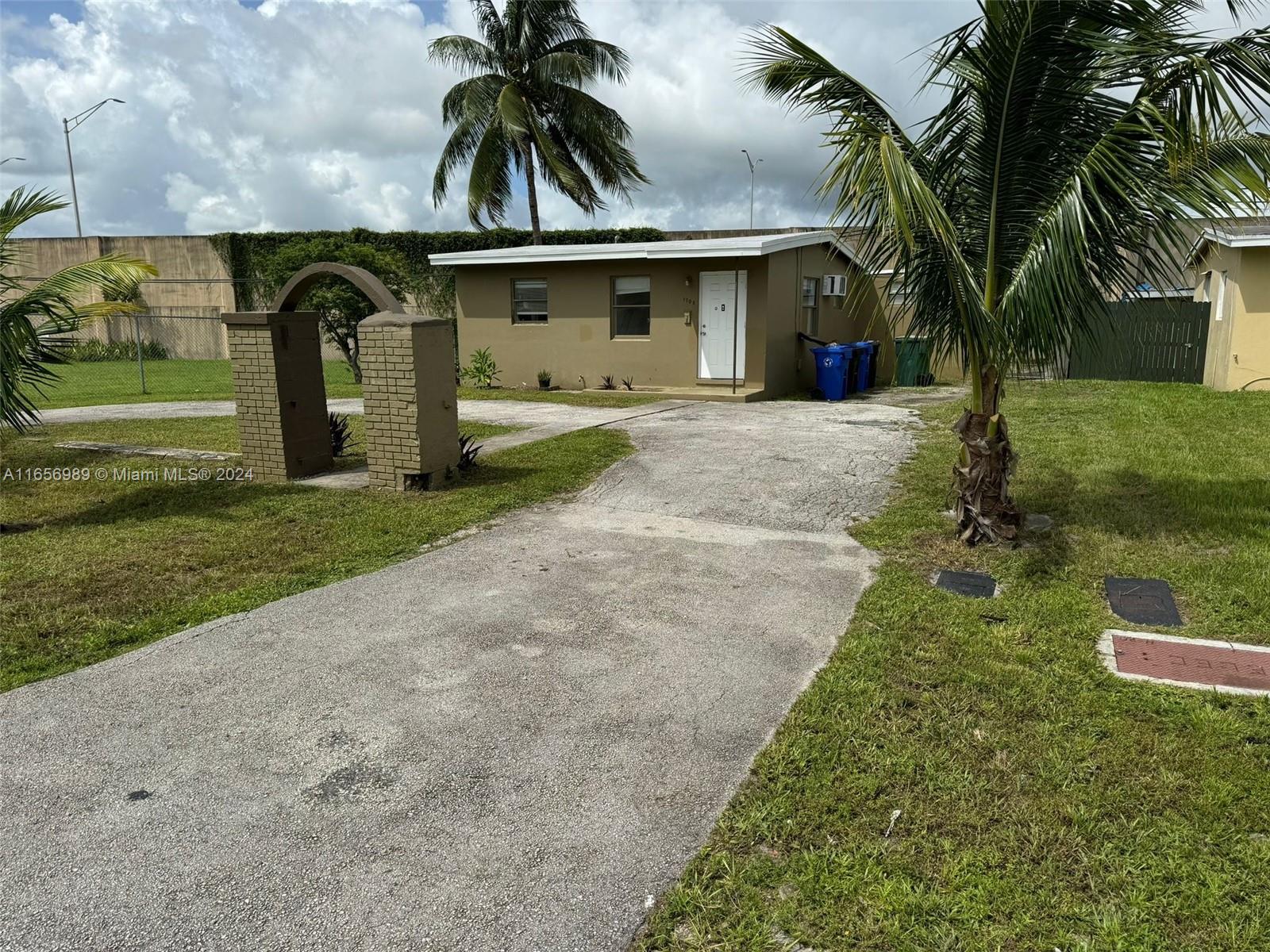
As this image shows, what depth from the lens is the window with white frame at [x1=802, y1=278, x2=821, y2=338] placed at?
17031mm

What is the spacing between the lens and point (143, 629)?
462 centimetres

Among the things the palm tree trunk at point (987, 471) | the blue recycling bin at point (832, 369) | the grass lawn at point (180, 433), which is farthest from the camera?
the blue recycling bin at point (832, 369)

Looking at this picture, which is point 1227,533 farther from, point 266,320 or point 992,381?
point 266,320

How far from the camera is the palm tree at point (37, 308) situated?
6781 mm

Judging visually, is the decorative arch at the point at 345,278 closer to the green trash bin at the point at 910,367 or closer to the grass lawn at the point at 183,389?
the grass lawn at the point at 183,389

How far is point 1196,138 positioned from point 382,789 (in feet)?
17.8

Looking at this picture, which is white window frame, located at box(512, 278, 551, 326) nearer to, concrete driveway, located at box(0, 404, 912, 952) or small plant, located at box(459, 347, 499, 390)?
small plant, located at box(459, 347, 499, 390)

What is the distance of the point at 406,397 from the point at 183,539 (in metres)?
2.07

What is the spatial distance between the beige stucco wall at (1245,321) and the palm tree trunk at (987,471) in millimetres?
10670

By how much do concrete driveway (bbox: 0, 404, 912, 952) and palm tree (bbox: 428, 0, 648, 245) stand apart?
17696 mm

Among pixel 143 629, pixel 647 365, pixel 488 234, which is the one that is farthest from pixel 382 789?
pixel 488 234

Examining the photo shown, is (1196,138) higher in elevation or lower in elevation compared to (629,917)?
higher

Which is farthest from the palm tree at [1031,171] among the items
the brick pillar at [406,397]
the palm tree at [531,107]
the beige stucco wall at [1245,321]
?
the palm tree at [531,107]

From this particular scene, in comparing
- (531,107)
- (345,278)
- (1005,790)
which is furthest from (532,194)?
(1005,790)
